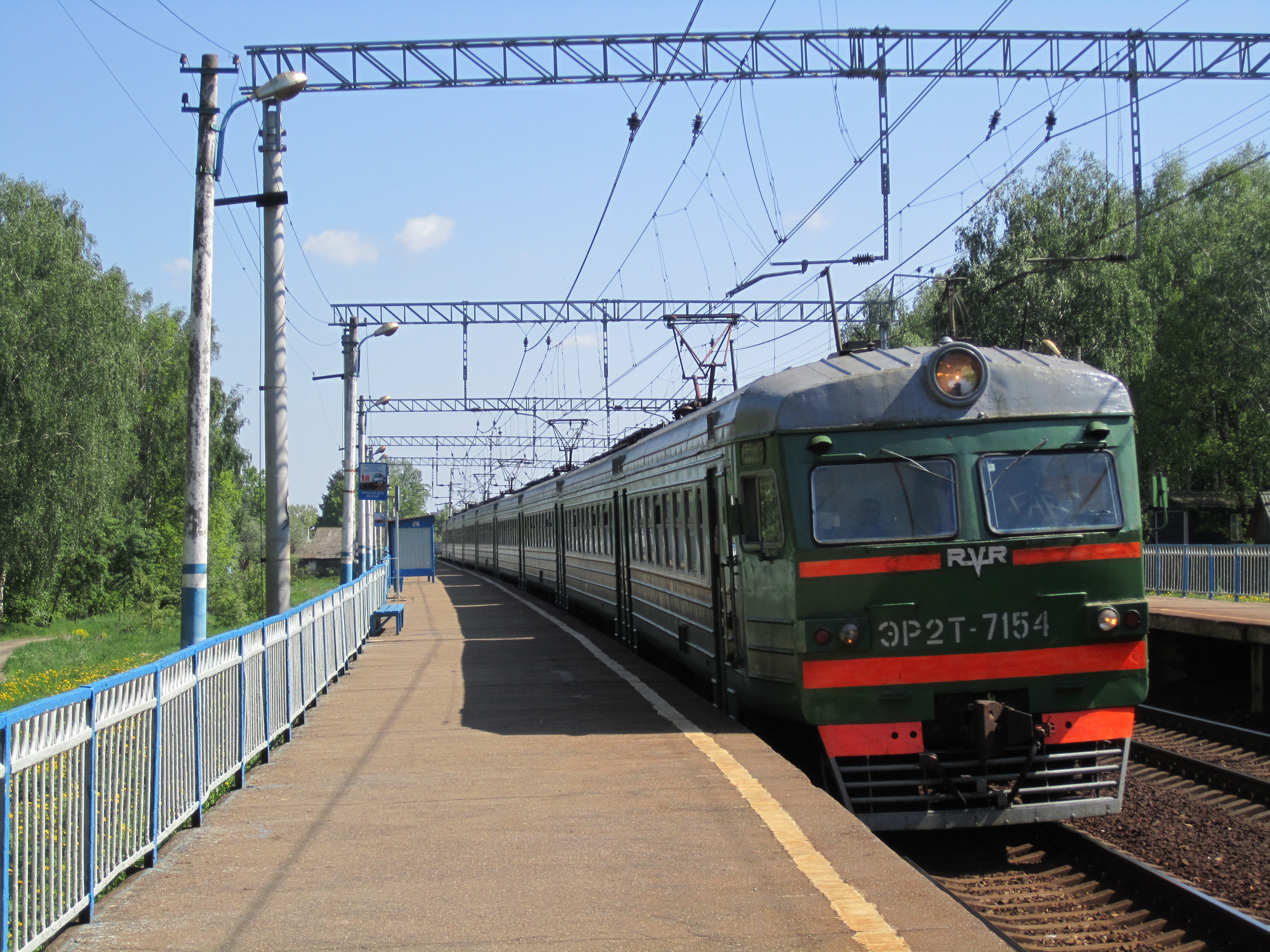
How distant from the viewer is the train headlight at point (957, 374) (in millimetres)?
8031

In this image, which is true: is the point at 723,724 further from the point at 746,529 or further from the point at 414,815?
the point at 414,815

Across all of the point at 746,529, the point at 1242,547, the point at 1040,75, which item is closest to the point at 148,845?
the point at 746,529

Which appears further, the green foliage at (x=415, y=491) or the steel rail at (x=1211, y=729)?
the green foliage at (x=415, y=491)

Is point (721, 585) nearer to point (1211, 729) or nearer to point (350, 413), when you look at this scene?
point (1211, 729)

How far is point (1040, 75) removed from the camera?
1593 centimetres

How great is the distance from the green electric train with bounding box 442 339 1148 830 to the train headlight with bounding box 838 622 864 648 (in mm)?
10

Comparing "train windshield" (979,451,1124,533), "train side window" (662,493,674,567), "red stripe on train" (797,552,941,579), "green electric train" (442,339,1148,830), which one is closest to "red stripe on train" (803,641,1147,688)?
"green electric train" (442,339,1148,830)

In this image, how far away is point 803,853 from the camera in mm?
5980

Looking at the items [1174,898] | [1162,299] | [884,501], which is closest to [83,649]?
[884,501]

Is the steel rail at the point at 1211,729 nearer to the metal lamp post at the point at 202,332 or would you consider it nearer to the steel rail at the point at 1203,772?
the steel rail at the point at 1203,772

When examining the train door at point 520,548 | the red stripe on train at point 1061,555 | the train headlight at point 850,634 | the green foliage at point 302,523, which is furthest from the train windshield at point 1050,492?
the green foliage at point 302,523

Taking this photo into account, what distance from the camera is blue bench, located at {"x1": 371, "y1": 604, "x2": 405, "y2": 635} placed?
21.1 metres

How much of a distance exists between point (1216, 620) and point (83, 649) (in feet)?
105

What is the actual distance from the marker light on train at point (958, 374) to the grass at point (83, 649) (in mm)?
13682
